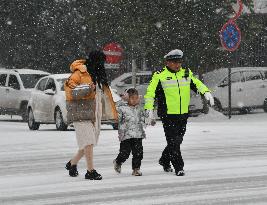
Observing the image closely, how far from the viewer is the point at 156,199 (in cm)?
996

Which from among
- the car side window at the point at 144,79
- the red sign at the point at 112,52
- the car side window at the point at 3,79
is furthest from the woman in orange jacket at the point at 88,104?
the red sign at the point at 112,52

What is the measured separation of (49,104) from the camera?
25.9m

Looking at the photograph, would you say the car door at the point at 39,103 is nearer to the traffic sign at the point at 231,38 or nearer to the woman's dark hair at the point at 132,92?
the traffic sign at the point at 231,38

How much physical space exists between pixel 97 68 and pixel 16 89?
67.5 feet

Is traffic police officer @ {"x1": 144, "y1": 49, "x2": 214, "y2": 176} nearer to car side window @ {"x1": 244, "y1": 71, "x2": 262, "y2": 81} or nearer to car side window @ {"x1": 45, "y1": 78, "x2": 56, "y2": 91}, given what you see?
car side window @ {"x1": 45, "y1": 78, "x2": 56, "y2": 91}

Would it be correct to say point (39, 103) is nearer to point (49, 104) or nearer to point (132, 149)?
point (49, 104)

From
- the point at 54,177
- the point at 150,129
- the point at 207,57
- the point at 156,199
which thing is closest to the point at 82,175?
the point at 54,177

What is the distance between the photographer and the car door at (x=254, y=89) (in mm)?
33656

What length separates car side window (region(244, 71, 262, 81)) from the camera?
111 ft

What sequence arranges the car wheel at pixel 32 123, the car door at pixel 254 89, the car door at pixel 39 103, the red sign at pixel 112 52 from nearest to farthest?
the car door at pixel 39 103 → the car wheel at pixel 32 123 → the car door at pixel 254 89 → the red sign at pixel 112 52

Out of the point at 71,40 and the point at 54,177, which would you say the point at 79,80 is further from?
the point at 71,40

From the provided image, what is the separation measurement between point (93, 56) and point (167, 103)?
1220 mm

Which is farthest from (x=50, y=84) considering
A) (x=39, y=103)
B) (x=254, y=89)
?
(x=254, y=89)

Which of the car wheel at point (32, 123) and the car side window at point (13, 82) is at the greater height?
the car side window at point (13, 82)
